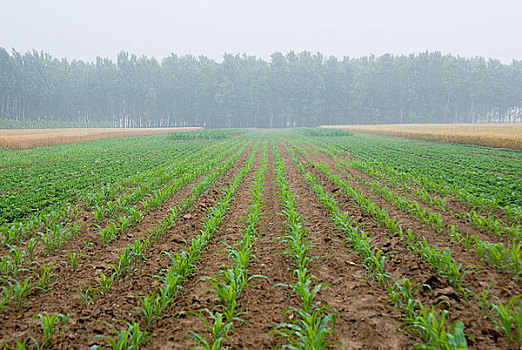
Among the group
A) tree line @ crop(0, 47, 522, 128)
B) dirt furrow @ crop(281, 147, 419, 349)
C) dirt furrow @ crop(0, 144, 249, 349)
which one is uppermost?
tree line @ crop(0, 47, 522, 128)

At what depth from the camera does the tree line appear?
80.8 meters

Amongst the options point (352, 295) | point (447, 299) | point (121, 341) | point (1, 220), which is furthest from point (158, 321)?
point (1, 220)

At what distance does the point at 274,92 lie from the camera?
8862cm

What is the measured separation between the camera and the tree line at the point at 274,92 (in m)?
80.8

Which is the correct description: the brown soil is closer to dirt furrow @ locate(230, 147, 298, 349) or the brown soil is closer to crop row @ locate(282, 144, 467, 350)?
crop row @ locate(282, 144, 467, 350)

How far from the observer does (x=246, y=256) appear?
14.2 ft

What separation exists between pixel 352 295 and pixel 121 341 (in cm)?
274

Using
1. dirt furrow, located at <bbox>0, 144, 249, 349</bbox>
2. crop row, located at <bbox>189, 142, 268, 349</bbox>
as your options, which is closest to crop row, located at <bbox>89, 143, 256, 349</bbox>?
dirt furrow, located at <bbox>0, 144, 249, 349</bbox>

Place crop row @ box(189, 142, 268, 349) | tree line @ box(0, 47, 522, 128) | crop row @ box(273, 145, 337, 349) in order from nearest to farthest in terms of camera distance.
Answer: crop row @ box(273, 145, 337, 349) < crop row @ box(189, 142, 268, 349) < tree line @ box(0, 47, 522, 128)

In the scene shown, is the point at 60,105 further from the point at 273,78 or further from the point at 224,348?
the point at 224,348

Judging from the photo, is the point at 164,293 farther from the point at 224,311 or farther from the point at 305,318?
the point at 305,318

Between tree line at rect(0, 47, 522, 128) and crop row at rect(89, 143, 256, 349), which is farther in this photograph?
tree line at rect(0, 47, 522, 128)

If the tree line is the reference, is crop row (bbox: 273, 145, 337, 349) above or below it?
below

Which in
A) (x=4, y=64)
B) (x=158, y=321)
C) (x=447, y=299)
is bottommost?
(x=158, y=321)
